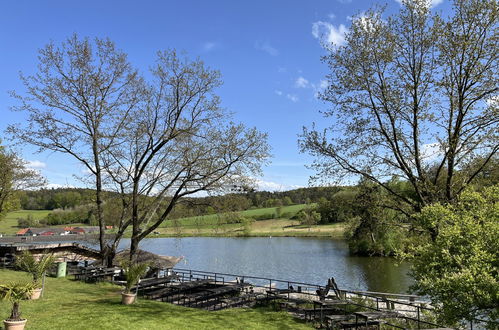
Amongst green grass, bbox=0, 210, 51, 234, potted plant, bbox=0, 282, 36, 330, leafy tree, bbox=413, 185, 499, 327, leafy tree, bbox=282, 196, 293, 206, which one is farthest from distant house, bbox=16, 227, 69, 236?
leafy tree, bbox=413, 185, 499, 327

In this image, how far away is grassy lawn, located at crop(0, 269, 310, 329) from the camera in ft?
37.3

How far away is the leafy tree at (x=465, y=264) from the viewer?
7.33 m

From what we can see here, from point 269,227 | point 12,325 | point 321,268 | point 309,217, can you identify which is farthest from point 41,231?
point 12,325

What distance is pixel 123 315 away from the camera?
12586 millimetres

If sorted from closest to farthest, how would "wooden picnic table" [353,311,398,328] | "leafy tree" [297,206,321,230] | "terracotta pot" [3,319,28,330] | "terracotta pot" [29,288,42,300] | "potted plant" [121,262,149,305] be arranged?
"terracotta pot" [3,319,28,330] < "wooden picnic table" [353,311,398,328] < "potted plant" [121,262,149,305] < "terracotta pot" [29,288,42,300] < "leafy tree" [297,206,321,230]

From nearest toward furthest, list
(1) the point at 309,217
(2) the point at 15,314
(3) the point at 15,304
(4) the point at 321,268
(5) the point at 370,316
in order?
(2) the point at 15,314, (3) the point at 15,304, (5) the point at 370,316, (4) the point at 321,268, (1) the point at 309,217

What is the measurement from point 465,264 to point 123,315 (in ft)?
34.1

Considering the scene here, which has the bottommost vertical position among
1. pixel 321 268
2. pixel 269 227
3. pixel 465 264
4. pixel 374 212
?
→ pixel 321 268

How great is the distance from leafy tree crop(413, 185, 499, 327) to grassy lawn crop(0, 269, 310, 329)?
641cm

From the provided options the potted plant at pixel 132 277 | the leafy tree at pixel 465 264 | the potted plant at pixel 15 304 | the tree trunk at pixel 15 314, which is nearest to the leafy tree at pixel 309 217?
the potted plant at pixel 132 277

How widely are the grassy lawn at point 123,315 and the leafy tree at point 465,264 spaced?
6.41 meters

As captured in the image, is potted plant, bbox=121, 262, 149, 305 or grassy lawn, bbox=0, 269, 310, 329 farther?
potted plant, bbox=121, 262, 149, 305

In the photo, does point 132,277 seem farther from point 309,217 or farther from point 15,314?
point 309,217

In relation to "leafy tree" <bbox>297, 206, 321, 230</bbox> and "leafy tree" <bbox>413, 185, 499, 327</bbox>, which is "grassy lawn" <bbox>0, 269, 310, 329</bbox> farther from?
"leafy tree" <bbox>297, 206, 321, 230</bbox>
